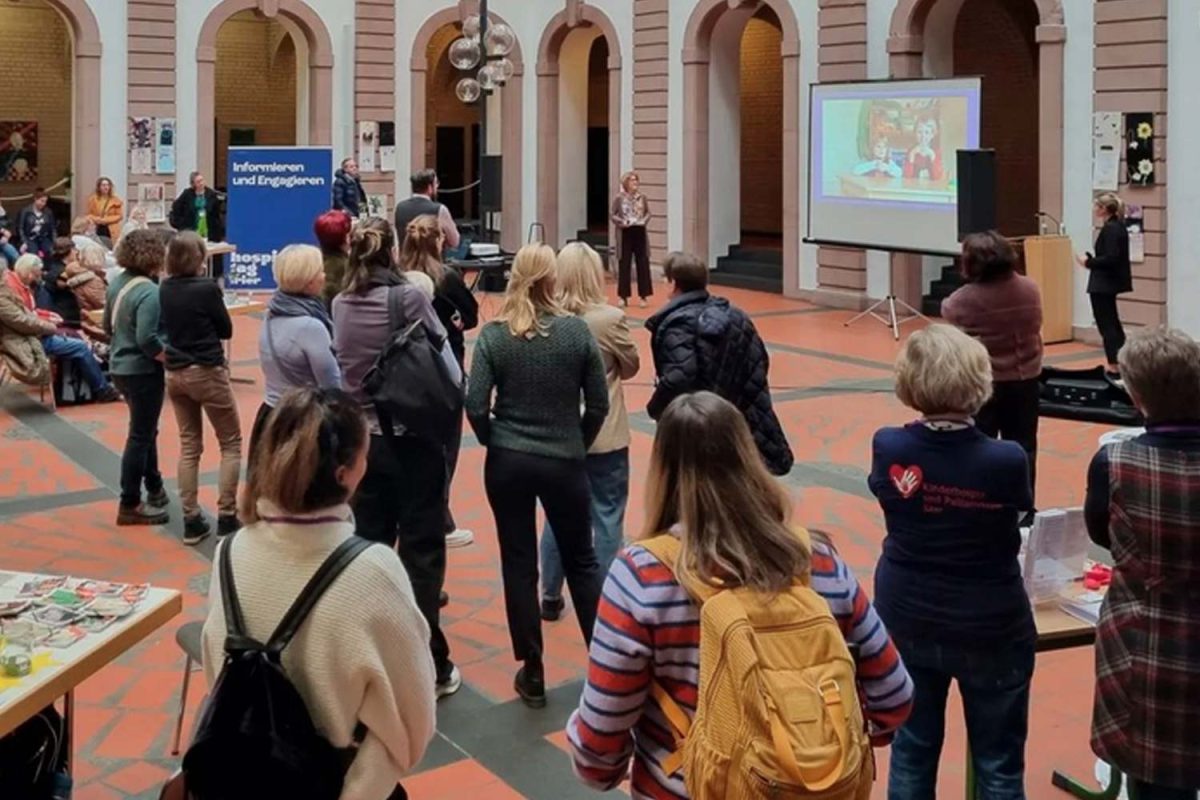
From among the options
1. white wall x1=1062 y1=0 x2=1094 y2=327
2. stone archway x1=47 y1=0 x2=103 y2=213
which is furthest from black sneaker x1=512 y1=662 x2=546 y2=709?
stone archway x1=47 y1=0 x2=103 y2=213

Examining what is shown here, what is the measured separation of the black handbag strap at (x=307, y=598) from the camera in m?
2.37

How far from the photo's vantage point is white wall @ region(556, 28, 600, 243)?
21422mm

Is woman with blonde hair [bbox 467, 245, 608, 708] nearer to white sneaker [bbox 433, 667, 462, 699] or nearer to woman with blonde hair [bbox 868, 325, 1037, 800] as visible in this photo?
white sneaker [bbox 433, 667, 462, 699]

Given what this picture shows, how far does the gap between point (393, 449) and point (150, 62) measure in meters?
16.4

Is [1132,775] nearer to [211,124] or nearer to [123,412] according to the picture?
[123,412]

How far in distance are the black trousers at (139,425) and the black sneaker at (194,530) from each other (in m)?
0.48

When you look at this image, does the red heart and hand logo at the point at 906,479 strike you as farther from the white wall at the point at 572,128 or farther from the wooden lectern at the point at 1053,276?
the white wall at the point at 572,128

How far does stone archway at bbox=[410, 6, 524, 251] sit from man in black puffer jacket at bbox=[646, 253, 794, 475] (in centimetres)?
1575

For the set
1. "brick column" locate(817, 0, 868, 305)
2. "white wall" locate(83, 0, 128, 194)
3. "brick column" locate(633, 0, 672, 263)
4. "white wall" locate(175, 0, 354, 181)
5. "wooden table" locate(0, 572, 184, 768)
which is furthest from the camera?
"white wall" locate(175, 0, 354, 181)

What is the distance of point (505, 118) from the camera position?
860 inches

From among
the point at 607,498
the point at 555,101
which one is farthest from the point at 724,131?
the point at 607,498

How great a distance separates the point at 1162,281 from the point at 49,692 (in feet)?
40.5

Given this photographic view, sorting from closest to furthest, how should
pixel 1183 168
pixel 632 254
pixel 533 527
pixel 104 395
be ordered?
pixel 533 527, pixel 104 395, pixel 1183 168, pixel 632 254

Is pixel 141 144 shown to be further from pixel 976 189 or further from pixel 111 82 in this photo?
pixel 976 189
